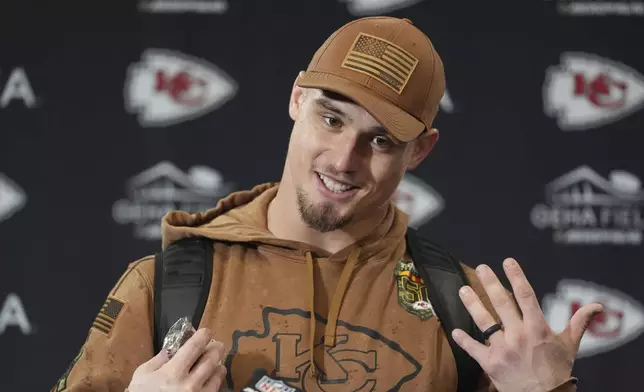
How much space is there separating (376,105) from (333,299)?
0.98 feet

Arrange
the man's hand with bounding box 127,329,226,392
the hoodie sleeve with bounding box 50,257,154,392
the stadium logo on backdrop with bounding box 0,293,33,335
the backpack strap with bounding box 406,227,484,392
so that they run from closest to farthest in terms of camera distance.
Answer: the man's hand with bounding box 127,329,226,392, the hoodie sleeve with bounding box 50,257,154,392, the backpack strap with bounding box 406,227,484,392, the stadium logo on backdrop with bounding box 0,293,33,335

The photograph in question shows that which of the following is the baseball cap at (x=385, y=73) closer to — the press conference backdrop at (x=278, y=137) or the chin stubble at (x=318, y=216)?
the chin stubble at (x=318, y=216)

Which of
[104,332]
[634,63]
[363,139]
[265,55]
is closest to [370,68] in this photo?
[363,139]

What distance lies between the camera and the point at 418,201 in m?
2.28

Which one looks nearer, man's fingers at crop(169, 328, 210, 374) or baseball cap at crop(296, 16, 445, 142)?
man's fingers at crop(169, 328, 210, 374)

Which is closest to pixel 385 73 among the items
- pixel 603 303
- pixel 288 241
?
pixel 288 241

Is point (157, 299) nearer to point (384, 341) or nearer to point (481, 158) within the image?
point (384, 341)

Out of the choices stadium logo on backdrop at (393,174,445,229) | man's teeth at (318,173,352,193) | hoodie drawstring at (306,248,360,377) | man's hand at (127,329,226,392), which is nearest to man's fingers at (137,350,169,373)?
man's hand at (127,329,226,392)

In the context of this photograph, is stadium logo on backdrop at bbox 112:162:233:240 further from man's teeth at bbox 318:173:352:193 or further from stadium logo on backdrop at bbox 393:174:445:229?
man's teeth at bbox 318:173:352:193

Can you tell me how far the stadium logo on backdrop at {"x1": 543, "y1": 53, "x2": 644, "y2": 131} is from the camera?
228 cm

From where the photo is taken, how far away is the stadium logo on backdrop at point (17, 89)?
223cm

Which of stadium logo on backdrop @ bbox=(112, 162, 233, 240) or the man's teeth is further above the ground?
the man's teeth

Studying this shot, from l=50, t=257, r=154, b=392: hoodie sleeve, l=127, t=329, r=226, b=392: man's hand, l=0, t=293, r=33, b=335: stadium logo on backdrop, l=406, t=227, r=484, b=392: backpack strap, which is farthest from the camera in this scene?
l=0, t=293, r=33, b=335: stadium logo on backdrop

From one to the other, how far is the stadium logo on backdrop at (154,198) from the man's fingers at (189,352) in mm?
1099
